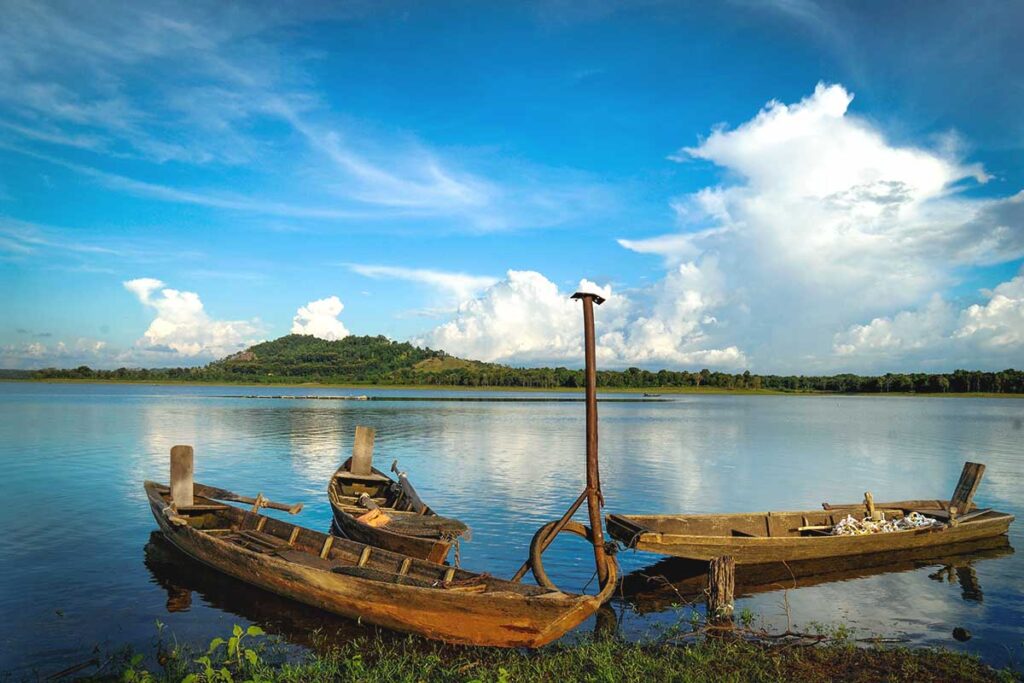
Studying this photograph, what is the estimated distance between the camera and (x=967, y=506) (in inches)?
807

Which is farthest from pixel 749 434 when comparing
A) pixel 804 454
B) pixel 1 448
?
pixel 1 448

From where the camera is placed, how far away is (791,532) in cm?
1852

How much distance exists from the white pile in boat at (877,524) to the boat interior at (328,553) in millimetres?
11644

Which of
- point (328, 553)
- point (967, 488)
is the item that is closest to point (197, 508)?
point (328, 553)

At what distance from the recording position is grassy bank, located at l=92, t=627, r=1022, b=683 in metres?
9.50

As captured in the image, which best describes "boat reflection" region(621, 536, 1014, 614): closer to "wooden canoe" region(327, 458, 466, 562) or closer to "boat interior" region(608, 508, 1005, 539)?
"boat interior" region(608, 508, 1005, 539)

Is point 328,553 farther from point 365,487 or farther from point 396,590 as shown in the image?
point 365,487

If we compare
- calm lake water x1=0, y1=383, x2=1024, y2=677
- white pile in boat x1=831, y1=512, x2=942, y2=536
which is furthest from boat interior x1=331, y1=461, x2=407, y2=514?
white pile in boat x1=831, y1=512, x2=942, y2=536

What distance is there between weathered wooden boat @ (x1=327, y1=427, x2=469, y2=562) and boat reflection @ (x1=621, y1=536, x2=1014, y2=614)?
174 inches

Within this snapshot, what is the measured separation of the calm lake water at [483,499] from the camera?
1316 centimetres

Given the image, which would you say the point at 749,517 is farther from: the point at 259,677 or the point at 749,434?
the point at 749,434

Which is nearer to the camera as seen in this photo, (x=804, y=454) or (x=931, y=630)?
(x=931, y=630)

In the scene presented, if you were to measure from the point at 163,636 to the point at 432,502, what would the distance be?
45.1ft

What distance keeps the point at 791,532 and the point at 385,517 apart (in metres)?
11.4
